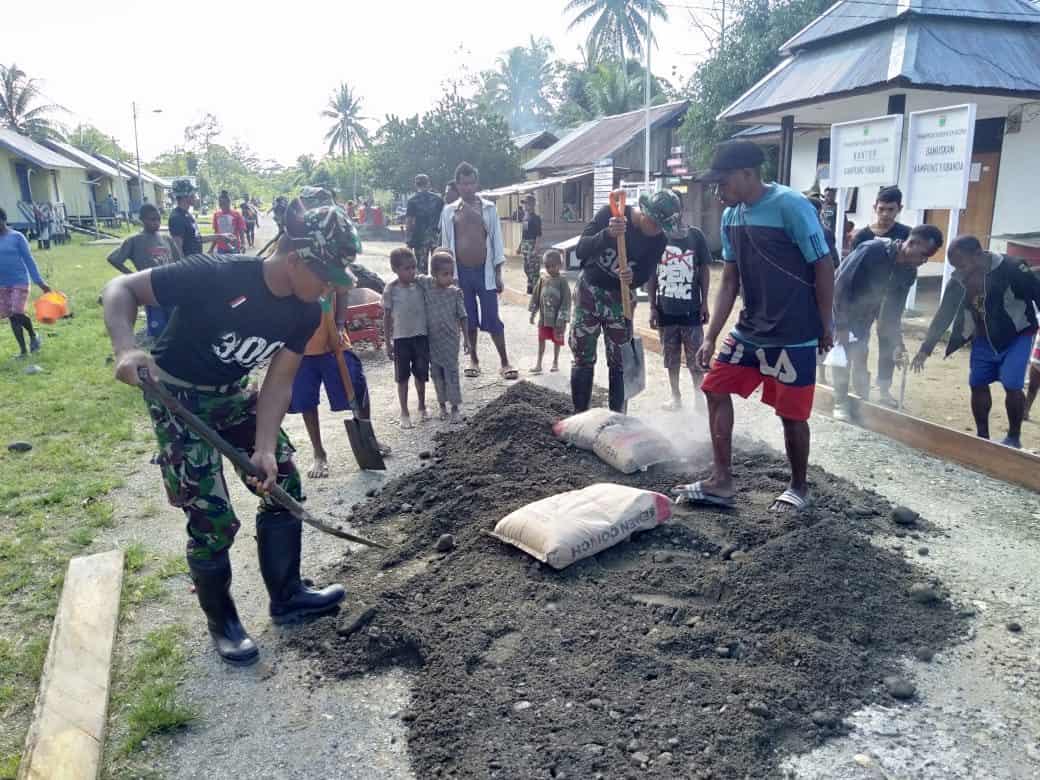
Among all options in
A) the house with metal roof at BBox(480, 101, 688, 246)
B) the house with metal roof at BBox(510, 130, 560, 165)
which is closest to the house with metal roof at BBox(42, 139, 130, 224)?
the house with metal roof at BBox(510, 130, 560, 165)

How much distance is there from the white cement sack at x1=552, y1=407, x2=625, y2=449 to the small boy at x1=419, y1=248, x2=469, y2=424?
4.29 feet

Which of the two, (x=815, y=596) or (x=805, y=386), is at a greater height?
(x=805, y=386)

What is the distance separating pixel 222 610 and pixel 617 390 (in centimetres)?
318

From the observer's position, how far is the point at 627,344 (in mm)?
5371

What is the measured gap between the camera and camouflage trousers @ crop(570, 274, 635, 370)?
527 cm

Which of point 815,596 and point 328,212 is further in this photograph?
point 815,596

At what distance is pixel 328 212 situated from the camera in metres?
2.77

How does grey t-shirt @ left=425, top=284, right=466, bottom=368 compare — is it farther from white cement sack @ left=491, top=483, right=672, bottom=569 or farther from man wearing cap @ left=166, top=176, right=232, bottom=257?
man wearing cap @ left=166, top=176, right=232, bottom=257

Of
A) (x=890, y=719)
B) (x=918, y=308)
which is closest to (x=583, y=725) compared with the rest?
(x=890, y=719)

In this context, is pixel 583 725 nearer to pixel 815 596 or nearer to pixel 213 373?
pixel 815 596

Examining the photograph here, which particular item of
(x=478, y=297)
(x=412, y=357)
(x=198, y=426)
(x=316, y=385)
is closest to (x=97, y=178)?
(x=478, y=297)

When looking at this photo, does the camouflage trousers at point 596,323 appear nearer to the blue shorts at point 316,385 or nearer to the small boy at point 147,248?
the blue shorts at point 316,385

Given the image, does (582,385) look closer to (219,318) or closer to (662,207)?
(662,207)

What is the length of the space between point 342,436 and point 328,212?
11.3 ft
